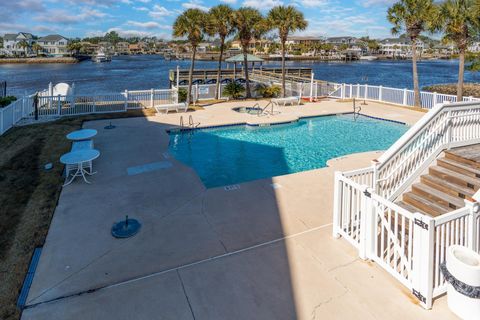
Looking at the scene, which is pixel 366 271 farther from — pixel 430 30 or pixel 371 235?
pixel 430 30

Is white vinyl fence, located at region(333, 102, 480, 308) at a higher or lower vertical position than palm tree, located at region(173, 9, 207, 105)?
lower

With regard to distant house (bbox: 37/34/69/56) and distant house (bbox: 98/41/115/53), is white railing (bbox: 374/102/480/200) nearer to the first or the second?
distant house (bbox: 37/34/69/56)

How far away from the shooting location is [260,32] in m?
19.6

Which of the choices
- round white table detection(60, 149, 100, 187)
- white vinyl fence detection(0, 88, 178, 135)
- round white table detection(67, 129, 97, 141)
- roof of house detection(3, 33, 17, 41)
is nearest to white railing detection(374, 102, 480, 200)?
round white table detection(60, 149, 100, 187)

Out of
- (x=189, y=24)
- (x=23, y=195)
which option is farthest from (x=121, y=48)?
(x=23, y=195)

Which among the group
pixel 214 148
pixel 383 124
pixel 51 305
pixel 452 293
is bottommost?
pixel 51 305

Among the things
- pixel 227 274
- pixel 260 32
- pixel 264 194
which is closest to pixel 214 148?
pixel 264 194

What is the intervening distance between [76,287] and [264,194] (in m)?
3.82

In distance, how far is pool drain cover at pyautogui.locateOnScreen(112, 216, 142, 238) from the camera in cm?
504

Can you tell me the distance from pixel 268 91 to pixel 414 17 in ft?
30.2

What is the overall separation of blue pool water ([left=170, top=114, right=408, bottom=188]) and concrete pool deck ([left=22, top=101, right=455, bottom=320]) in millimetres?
1927

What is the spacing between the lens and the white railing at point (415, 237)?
338cm

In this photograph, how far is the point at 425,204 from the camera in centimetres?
498

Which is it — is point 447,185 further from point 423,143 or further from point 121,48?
point 121,48
